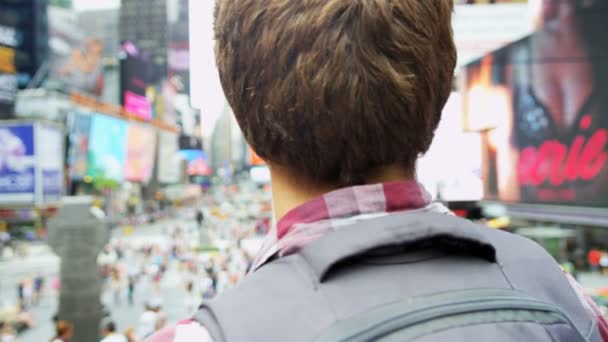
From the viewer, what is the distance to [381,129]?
34.3 inches

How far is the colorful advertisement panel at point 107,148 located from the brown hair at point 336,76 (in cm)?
4462

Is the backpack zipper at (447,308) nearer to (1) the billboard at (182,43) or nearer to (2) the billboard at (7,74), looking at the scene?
(1) the billboard at (182,43)

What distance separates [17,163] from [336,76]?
38.7 meters

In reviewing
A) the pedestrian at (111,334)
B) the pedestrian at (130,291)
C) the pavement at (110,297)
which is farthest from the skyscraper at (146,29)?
the pedestrian at (111,334)

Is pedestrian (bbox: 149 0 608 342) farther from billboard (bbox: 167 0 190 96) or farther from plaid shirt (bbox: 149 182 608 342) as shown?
billboard (bbox: 167 0 190 96)

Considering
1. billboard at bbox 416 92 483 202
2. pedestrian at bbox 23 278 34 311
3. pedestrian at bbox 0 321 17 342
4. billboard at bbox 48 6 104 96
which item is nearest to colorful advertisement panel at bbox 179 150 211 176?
billboard at bbox 48 6 104 96

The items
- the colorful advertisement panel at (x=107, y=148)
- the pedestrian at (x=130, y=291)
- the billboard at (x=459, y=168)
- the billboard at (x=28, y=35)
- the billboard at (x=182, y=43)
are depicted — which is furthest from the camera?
the colorful advertisement panel at (x=107, y=148)

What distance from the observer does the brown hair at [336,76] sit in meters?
0.83

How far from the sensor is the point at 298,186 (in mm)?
934

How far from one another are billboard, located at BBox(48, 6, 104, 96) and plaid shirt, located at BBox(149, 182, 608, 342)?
46.5 m

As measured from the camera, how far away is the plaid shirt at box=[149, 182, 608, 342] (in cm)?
84

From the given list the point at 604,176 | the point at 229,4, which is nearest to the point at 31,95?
the point at 604,176

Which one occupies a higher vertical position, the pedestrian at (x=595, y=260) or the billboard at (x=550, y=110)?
the billboard at (x=550, y=110)

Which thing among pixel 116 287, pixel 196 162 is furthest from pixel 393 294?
pixel 196 162
